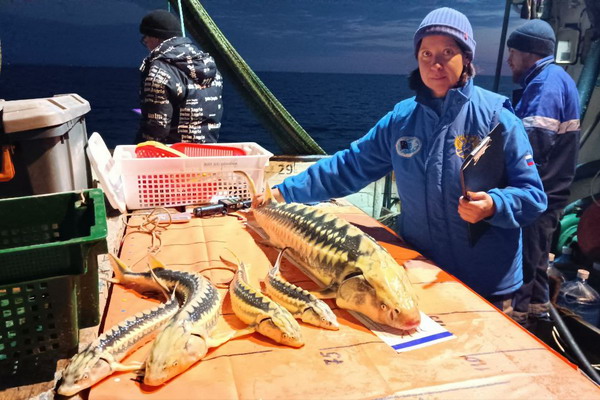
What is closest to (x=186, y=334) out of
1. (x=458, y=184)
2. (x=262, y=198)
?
(x=262, y=198)

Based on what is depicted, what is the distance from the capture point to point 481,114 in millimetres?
2281

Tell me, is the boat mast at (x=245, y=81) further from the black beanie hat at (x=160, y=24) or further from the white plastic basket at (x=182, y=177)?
the white plastic basket at (x=182, y=177)

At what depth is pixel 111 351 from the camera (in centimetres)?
144

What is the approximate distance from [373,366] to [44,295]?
1103mm

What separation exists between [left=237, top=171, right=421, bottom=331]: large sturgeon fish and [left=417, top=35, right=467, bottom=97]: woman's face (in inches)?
34.4

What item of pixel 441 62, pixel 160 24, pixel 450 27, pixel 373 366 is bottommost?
pixel 373 366

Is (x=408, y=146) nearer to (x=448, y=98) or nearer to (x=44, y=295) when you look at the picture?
(x=448, y=98)

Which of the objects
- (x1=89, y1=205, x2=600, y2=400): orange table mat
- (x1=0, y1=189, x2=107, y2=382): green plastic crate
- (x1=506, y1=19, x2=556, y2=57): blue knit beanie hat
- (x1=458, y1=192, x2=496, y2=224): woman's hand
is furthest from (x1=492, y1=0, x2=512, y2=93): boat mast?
(x1=0, y1=189, x2=107, y2=382): green plastic crate

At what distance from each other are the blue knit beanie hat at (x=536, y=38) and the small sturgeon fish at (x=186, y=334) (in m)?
3.49

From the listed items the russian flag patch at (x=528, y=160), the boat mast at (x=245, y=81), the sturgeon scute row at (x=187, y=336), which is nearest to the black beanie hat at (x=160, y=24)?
the boat mast at (x=245, y=81)

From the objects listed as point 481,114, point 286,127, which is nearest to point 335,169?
point 481,114

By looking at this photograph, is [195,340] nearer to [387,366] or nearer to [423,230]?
[387,366]

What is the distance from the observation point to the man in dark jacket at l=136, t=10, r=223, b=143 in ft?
12.4

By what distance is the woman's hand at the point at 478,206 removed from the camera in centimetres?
208
